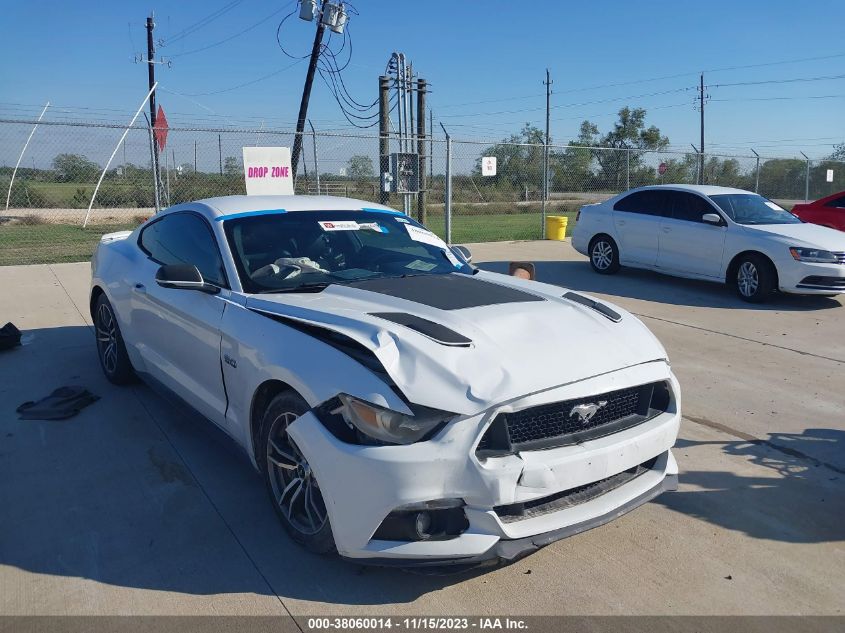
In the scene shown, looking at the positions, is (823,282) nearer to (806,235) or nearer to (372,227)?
(806,235)

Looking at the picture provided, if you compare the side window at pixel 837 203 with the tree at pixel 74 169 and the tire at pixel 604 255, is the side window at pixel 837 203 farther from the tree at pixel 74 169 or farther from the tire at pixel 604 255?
the tree at pixel 74 169

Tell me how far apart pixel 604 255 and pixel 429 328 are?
9099mm

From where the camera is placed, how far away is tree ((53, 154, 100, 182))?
19.3 m

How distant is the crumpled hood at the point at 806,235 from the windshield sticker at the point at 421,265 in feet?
21.3

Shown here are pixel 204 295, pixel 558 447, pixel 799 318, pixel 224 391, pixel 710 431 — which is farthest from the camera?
pixel 799 318

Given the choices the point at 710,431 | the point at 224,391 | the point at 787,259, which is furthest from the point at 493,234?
the point at 224,391

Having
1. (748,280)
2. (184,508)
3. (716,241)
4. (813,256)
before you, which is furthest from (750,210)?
(184,508)

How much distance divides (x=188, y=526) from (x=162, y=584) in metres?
0.49

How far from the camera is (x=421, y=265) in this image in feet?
14.8

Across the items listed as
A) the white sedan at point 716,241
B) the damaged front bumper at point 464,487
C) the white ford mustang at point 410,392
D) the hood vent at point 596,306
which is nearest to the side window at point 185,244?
the white ford mustang at point 410,392

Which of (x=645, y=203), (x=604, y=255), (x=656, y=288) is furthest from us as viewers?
(x=604, y=255)

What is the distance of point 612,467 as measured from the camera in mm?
2936

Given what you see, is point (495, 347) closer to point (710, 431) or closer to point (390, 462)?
point (390, 462)

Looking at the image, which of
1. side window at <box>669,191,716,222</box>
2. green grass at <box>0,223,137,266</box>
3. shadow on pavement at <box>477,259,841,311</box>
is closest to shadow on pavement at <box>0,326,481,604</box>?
shadow on pavement at <box>477,259,841,311</box>
